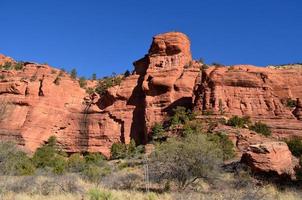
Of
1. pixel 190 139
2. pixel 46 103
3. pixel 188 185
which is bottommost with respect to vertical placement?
pixel 188 185

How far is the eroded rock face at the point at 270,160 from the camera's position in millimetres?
20781

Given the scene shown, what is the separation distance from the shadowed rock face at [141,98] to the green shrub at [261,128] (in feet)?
11.3

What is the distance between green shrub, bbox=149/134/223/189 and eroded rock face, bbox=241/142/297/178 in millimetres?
3051

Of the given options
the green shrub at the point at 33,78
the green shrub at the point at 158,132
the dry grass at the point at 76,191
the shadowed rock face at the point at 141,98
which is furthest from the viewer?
the green shrub at the point at 33,78

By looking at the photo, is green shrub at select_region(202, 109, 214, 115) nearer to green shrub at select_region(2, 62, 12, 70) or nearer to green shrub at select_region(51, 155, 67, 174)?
green shrub at select_region(51, 155, 67, 174)

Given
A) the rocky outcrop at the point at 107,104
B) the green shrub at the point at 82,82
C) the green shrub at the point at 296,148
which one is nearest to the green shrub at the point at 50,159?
the rocky outcrop at the point at 107,104

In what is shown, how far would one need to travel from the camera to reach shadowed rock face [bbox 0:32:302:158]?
4900 cm

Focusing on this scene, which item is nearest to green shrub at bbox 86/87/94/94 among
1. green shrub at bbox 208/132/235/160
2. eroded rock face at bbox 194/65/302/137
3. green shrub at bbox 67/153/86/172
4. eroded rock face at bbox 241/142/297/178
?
eroded rock face at bbox 194/65/302/137

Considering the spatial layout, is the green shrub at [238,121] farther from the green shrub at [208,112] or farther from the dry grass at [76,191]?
the dry grass at [76,191]

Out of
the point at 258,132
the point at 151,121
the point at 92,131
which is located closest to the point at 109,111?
the point at 92,131

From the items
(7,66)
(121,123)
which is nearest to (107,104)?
(121,123)

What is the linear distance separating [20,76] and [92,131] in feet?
55.2

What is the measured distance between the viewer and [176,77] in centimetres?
5519

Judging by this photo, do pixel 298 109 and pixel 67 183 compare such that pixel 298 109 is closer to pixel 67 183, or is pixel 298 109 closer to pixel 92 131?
pixel 92 131
